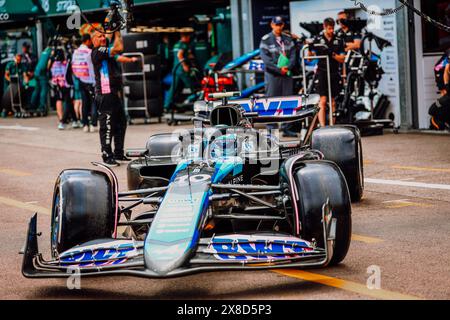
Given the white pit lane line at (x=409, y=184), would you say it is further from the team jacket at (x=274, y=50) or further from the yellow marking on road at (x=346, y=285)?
the team jacket at (x=274, y=50)

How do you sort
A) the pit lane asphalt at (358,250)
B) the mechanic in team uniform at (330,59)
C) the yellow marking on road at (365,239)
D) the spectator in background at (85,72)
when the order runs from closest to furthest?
the pit lane asphalt at (358,250), the yellow marking on road at (365,239), the mechanic in team uniform at (330,59), the spectator in background at (85,72)

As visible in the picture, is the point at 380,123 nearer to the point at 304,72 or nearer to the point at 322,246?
the point at 304,72

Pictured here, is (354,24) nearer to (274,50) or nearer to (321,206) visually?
(274,50)

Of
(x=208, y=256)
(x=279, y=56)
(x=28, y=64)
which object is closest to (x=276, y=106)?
(x=208, y=256)

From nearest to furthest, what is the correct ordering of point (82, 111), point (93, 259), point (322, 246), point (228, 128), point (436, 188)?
point (93, 259), point (322, 246), point (228, 128), point (436, 188), point (82, 111)

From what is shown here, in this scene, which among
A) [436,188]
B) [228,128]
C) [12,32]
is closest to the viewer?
[228,128]

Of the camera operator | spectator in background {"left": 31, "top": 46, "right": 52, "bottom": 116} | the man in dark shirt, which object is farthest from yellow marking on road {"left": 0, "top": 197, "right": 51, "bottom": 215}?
spectator in background {"left": 31, "top": 46, "right": 52, "bottom": 116}

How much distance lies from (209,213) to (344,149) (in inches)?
118

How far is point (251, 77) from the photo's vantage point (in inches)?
772

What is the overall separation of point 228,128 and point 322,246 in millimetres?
1871

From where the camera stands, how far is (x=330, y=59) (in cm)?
1638

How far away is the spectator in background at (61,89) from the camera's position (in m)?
21.6

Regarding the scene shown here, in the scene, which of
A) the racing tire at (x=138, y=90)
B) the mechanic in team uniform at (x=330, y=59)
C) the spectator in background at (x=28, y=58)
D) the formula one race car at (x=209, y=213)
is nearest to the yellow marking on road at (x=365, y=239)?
the formula one race car at (x=209, y=213)
